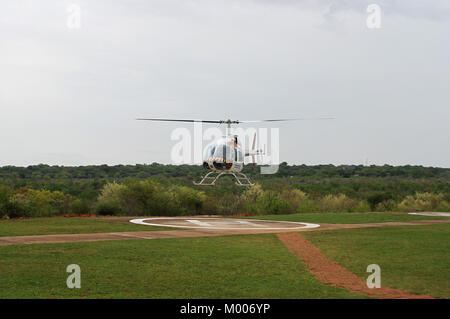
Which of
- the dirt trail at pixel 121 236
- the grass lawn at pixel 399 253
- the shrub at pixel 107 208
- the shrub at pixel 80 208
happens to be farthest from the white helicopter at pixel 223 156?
the shrub at pixel 80 208

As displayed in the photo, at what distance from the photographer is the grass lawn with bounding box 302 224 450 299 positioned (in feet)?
52.4

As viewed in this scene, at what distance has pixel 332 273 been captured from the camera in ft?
56.9

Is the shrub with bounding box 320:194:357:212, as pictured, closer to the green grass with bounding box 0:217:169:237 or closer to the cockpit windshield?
the cockpit windshield

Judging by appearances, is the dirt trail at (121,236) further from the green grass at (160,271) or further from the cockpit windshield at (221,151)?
the cockpit windshield at (221,151)

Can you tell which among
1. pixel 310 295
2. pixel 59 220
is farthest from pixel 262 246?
pixel 59 220

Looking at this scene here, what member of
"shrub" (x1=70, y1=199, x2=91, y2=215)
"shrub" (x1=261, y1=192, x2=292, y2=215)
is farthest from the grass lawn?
"shrub" (x1=70, y1=199, x2=91, y2=215)

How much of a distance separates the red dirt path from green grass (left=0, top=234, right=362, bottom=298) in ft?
1.39

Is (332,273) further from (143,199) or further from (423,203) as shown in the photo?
(423,203)

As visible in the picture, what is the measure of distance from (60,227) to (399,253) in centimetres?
1916

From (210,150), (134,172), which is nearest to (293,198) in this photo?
(210,150)

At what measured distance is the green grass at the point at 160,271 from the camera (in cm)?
1431
